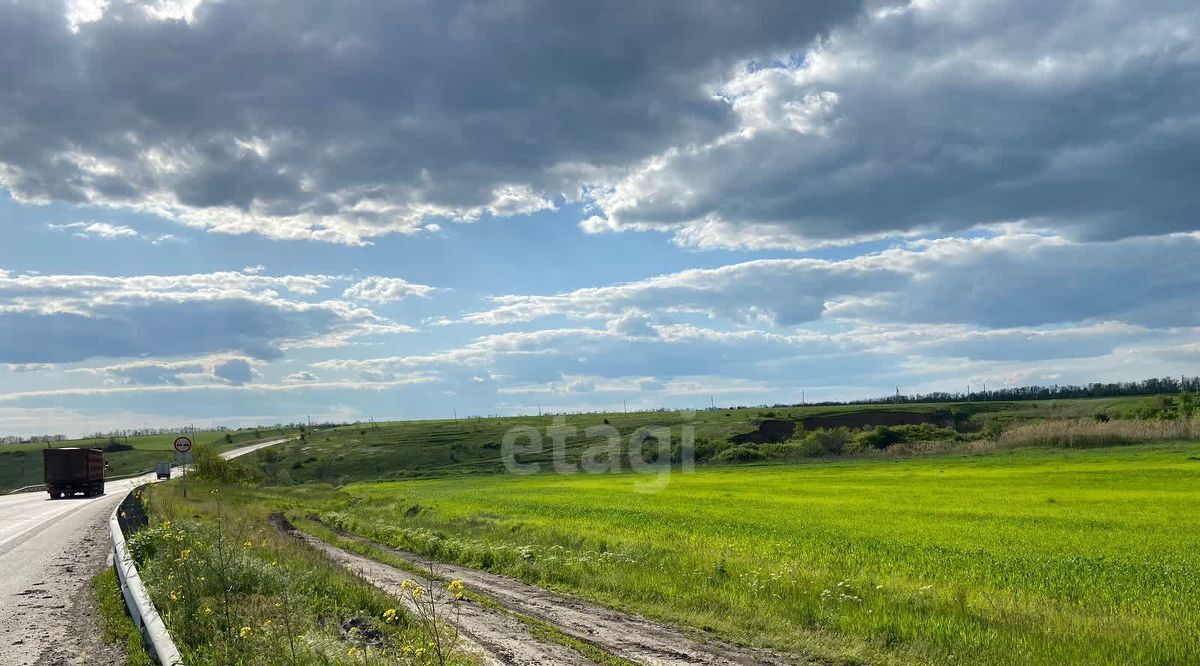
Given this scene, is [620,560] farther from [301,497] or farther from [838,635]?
[301,497]

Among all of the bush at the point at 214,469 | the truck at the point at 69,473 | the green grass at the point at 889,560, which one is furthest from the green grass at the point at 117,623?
the bush at the point at 214,469

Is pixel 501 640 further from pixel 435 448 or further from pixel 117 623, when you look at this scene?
pixel 435 448

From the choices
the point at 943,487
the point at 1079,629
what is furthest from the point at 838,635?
the point at 943,487

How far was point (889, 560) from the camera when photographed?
19.8 m

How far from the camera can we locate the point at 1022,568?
18.7m

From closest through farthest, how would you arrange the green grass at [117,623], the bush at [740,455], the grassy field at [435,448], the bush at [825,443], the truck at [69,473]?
the green grass at [117,623] < the truck at [69,473] < the bush at [825,443] < the bush at [740,455] < the grassy field at [435,448]

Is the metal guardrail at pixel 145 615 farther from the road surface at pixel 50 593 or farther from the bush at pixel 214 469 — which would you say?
the bush at pixel 214 469

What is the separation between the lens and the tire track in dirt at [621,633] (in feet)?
37.4

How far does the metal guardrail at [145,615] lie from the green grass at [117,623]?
143 millimetres

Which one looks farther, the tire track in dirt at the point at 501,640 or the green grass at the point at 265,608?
the tire track in dirt at the point at 501,640

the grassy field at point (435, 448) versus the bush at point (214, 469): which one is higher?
the bush at point (214, 469)

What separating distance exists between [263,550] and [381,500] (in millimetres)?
34338

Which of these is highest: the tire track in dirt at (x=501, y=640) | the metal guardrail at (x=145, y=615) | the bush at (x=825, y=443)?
the metal guardrail at (x=145, y=615)

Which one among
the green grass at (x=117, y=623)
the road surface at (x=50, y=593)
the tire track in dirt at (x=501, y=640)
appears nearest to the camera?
the green grass at (x=117, y=623)
